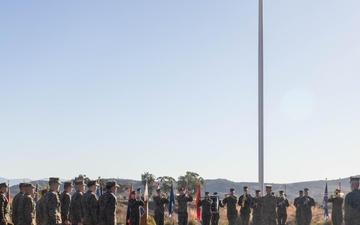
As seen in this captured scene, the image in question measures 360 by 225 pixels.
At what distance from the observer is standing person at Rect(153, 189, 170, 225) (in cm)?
1949

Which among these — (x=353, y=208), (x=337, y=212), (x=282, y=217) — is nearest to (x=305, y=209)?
(x=282, y=217)

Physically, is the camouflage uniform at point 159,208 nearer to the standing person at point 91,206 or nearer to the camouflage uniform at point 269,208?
the camouflage uniform at point 269,208

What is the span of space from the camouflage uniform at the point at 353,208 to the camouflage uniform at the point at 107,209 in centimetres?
508

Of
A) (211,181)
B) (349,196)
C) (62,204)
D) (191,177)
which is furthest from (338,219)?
(211,181)

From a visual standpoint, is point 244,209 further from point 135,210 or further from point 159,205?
point 135,210

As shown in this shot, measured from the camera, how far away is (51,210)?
35.5 ft

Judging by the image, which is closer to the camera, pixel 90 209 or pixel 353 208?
pixel 353 208

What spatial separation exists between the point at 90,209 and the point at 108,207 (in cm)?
63

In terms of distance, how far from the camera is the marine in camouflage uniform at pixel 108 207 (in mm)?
10602

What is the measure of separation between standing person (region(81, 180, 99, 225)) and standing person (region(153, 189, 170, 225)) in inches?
325

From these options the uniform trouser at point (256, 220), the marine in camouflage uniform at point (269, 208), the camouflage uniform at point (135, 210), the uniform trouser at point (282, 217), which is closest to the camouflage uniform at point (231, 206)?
the uniform trouser at point (256, 220)

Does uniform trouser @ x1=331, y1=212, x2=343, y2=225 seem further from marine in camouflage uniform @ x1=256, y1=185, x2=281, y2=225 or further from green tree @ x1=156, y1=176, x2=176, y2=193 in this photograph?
green tree @ x1=156, y1=176, x2=176, y2=193

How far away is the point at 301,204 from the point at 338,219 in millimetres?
1740

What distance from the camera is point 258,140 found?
16531 mm
